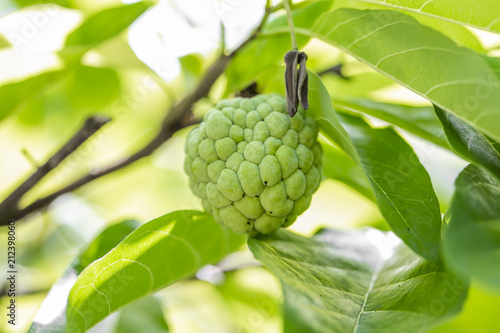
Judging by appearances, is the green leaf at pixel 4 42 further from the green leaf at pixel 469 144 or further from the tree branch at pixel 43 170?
the green leaf at pixel 469 144

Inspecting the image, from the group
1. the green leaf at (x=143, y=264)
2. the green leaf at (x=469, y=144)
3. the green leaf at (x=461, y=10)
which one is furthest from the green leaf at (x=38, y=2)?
the green leaf at (x=469, y=144)

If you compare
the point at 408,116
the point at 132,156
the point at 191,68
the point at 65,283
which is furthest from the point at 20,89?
the point at 408,116

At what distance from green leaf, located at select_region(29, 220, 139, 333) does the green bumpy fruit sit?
256 millimetres

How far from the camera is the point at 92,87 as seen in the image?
5.93ft

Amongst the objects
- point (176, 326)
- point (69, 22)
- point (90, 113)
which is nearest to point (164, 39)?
point (90, 113)

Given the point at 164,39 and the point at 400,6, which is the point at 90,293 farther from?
the point at 164,39

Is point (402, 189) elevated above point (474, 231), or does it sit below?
below

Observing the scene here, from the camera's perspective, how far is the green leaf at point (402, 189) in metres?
0.86

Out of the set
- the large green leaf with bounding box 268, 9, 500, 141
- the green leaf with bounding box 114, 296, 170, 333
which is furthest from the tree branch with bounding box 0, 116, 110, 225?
the large green leaf with bounding box 268, 9, 500, 141

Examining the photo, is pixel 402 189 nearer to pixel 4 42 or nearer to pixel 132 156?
pixel 132 156

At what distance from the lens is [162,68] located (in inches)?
65.6

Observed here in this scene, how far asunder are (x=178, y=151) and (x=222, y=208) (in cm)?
143

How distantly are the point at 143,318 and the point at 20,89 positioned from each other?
797 millimetres

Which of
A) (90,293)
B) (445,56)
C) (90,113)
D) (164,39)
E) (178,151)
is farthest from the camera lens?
(178,151)
